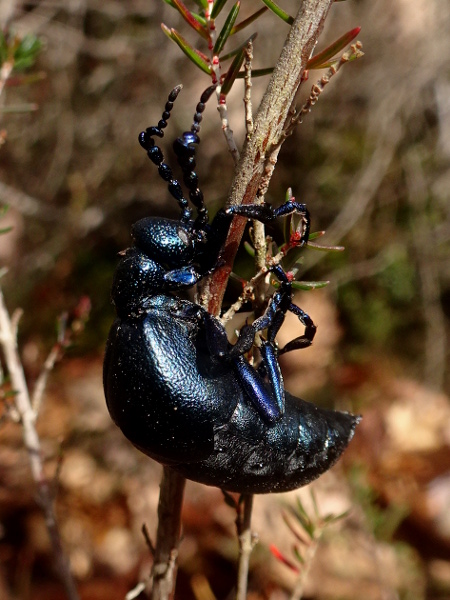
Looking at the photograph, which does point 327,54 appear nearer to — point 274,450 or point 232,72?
point 232,72

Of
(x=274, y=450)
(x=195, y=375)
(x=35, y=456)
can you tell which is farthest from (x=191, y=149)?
(x=35, y=456)

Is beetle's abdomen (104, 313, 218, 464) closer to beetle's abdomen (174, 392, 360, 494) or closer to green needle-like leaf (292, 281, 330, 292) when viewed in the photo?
beetle's abdomen (174, 392, 360, 494)

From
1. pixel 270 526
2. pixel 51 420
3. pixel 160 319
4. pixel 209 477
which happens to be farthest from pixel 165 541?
pixel 51 420

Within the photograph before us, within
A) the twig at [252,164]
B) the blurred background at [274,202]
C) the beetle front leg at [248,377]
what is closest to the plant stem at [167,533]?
the twig at [252,164]

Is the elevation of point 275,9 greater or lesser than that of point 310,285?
greater

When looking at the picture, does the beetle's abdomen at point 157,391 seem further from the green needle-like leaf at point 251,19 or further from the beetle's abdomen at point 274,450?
the green needle-like leaf at point 251,19

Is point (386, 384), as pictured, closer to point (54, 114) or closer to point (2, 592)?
point (2, 592)
